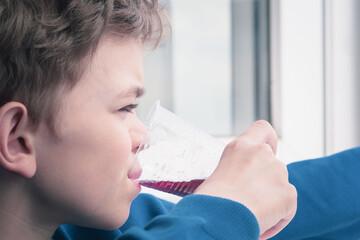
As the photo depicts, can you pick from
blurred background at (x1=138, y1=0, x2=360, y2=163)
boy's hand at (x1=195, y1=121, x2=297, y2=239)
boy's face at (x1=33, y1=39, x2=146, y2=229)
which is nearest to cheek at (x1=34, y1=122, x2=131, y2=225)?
boy's face at (x1=33, y1=39, x2=146, y2=229)

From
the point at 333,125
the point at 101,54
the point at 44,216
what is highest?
the point at 101,54

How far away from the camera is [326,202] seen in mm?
864

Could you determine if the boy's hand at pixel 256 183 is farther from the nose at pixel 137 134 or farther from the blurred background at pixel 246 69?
the blurred background at pixel 246 69

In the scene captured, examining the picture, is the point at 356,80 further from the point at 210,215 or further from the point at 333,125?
the point at 210,215

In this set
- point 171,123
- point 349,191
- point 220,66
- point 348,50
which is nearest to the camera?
point 171,123

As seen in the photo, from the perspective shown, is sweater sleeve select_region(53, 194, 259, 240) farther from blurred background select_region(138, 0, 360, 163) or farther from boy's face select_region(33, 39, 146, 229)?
blurred background select_region(138, 0, 360, 163)

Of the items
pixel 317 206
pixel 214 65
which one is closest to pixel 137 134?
pixel 317 206

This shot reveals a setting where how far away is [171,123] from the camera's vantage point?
657 millimetres

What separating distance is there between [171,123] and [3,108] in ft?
0.74

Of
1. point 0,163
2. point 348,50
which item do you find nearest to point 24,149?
point 0,163

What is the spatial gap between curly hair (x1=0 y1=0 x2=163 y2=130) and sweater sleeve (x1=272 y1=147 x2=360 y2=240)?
48 cm

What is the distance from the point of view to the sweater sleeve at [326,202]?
2.77 ft

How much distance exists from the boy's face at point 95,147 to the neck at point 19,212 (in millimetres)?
16

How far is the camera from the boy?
0.55m
